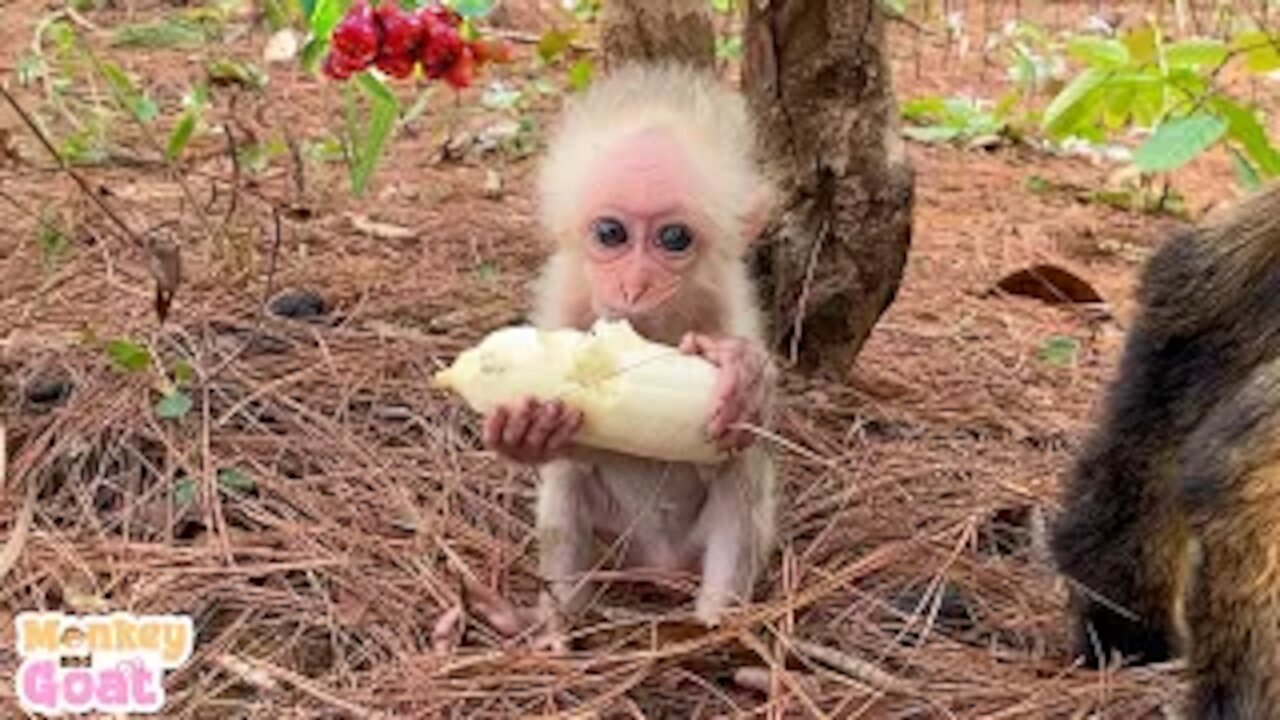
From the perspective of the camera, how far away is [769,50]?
3.83m

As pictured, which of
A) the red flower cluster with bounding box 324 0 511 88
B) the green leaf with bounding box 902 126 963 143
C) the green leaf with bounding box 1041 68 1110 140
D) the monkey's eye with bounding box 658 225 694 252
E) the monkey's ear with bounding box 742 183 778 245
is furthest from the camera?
the green leaf with bounding box 902 126 963 143

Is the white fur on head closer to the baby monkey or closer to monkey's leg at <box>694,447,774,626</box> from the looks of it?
the baby monkey

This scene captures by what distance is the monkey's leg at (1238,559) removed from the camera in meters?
2.34

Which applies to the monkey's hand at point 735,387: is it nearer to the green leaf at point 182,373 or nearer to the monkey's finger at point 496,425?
the monkey's finger at point 496,425

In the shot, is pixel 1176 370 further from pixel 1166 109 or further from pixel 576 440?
pixel 1166 109

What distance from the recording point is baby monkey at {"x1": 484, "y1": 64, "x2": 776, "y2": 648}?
296 centimetres

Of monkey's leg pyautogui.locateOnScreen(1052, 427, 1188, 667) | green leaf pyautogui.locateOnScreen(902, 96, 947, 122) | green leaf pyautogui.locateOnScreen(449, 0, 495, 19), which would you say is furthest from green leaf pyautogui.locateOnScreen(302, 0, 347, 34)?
green leaf pyautogui.locateOnScreen(902, 96, 947, 122)

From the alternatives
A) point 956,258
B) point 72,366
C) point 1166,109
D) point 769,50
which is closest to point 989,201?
point 956,258

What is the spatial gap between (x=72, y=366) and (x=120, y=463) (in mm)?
398

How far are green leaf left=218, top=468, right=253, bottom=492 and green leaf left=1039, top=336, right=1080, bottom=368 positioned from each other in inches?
81.6

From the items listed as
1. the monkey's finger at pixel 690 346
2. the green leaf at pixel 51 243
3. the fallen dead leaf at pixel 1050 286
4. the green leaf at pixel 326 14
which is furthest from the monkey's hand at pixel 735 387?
the fallen dead leaf at pixel 1050 286

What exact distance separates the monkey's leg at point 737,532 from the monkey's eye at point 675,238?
0.33 meters

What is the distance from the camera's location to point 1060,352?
4.66 metres

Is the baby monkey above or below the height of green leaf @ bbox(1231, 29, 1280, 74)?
below
